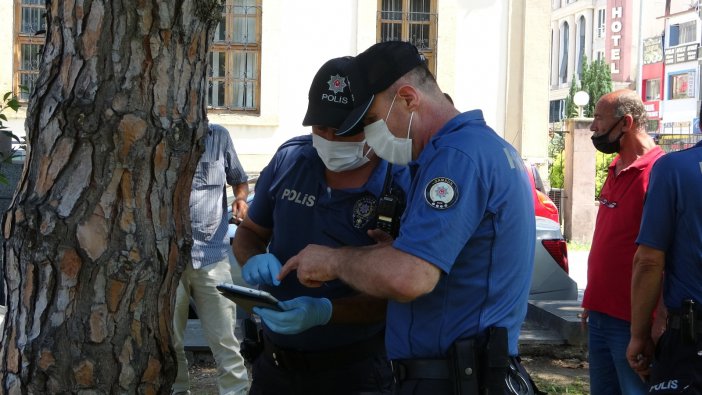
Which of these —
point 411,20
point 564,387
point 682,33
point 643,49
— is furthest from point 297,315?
point 643,49

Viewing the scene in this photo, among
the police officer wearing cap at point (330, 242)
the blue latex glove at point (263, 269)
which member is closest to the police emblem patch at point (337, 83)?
the police officer wearing cap at point (330, 242)

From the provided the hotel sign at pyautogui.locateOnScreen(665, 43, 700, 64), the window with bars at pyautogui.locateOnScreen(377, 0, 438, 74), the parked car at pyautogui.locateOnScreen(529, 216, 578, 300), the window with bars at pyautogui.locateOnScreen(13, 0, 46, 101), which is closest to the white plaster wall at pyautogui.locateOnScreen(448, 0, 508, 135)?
the window with bars at pyautogui.locateOnScreen(377, 0, 438, 74)

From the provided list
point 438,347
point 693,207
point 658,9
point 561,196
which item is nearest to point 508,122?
point 561,196

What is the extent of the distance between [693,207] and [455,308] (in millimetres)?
1270

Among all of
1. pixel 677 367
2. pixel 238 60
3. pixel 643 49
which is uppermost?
pixel 643 49

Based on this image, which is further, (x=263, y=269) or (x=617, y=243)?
(x=617, y=243)

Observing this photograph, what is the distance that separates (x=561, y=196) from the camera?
16172mm

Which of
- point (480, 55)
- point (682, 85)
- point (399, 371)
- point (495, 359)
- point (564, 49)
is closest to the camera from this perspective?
point (495, 359)

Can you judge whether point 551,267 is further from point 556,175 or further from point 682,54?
point 682,54

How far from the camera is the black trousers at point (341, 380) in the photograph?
319cm

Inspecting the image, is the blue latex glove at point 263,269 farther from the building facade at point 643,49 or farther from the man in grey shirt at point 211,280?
the building facade at point 643,49

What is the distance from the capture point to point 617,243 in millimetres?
4219

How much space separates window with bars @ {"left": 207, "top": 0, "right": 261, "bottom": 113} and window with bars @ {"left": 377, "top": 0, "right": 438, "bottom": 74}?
2.02m

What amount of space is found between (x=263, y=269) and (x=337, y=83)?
0.65 metres
